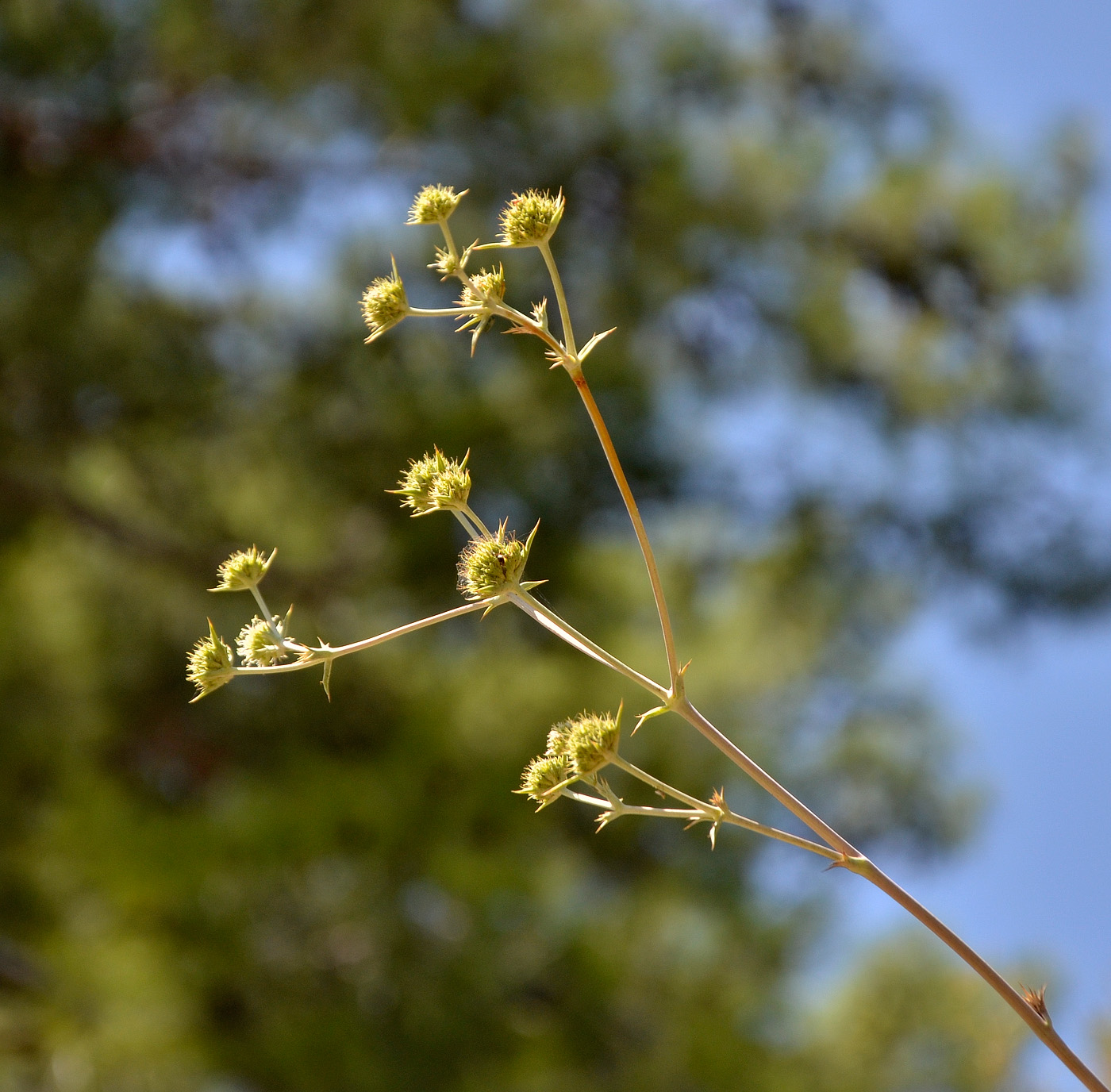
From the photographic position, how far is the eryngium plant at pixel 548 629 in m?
0.44

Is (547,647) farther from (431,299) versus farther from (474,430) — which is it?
(431,299)

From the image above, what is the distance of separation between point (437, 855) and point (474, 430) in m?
1.30

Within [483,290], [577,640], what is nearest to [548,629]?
[577,640]

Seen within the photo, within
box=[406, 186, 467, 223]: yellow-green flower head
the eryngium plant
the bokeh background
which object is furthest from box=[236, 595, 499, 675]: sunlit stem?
the bokeh background

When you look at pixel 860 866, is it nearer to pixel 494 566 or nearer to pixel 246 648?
pixel 494 566

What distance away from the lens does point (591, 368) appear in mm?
4191

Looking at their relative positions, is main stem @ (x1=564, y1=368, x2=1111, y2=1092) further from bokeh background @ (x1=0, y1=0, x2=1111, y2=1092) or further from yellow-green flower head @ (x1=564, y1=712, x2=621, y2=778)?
bokeh background @ (x1=0, y1=0, x2=1111, y2=1092)

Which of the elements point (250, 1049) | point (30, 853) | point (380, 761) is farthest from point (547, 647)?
point (30, 853)

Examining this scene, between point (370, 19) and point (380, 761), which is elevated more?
point (370, 19)

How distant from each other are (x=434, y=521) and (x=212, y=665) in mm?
3674

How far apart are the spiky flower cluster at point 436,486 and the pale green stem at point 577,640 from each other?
66 millimetres

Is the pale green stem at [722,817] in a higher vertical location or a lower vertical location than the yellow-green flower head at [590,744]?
lower

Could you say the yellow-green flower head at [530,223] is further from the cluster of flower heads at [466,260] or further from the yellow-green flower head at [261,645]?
the yellow-green flower head at [261,645]

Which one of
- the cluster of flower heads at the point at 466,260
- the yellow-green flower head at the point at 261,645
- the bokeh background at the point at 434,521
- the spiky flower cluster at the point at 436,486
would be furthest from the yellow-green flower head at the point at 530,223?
the bokeh background at the point at 434,521
